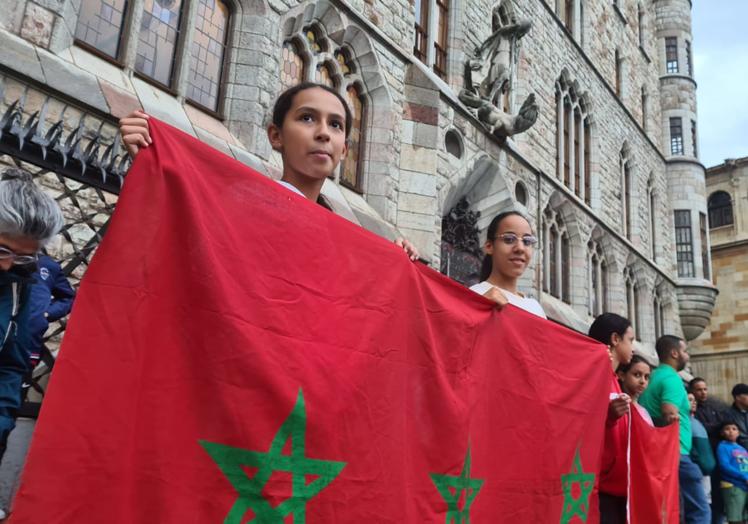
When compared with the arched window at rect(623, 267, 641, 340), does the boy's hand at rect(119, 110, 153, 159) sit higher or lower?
lower

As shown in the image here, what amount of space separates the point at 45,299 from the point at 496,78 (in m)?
10.1

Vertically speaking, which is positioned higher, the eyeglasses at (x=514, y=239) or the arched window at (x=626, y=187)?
the arched window at (x=626, y=187)

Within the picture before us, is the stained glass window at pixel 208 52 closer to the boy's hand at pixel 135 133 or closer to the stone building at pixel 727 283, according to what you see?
the boy's hand at pixel 135 133

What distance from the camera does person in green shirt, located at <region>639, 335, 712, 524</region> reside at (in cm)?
415

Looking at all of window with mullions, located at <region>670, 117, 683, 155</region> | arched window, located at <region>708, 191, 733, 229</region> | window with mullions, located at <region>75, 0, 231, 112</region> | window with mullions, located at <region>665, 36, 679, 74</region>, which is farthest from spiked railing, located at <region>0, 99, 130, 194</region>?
arched window, located at <region>708, 191, 733, 229</region>

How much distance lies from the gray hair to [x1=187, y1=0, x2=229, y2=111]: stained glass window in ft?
17.2

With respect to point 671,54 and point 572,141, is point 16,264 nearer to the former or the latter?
point 572,141

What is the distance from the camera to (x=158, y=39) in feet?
22.4

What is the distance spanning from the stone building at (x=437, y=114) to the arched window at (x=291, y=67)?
0.04 m

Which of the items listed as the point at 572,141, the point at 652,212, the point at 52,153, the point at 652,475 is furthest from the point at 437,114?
the point at 652,212

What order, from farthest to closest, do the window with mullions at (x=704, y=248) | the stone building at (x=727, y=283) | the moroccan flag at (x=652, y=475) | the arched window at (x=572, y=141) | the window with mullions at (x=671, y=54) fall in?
the stone building at (x=727, y=283), the window with mullions at (x=671, y=54), the window with mullions at (x=704, y=248), the arched window at (x=572, y=141), the moroccan flag at (x=652, y=475)

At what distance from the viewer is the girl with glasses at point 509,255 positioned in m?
3.06

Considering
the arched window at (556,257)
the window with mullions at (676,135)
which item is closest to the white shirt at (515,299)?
the arched window at (556,257)

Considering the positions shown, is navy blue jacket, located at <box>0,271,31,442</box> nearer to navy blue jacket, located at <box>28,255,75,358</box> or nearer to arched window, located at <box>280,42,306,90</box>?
navy blue jacket, located at <box>28,255,75,358</box>
